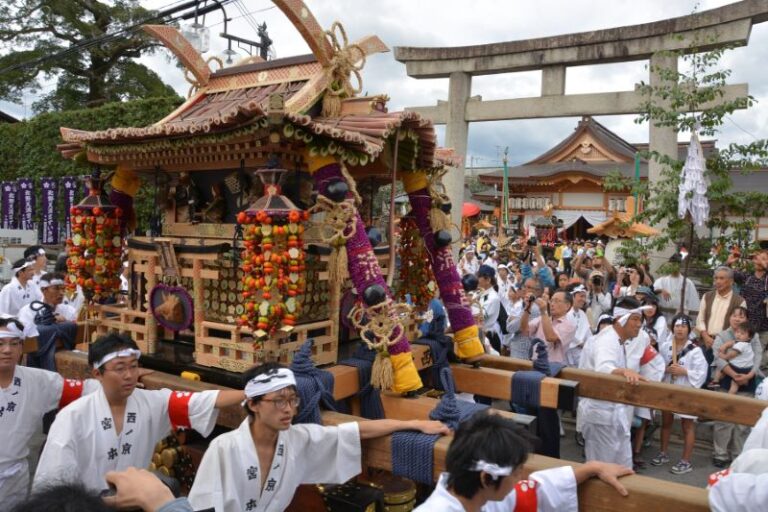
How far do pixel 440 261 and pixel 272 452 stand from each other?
8.56 feet

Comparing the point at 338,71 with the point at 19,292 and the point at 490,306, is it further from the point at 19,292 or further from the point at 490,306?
the point at 19,292

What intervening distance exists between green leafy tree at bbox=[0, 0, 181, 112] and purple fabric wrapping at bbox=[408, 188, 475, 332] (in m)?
18.5

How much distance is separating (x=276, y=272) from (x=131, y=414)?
1168 mm

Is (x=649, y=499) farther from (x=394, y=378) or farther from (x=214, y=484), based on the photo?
(x=214, y=484)

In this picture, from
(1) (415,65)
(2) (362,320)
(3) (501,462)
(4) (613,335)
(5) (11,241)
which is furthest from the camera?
(5) (11,241)

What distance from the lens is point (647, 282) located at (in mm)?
9297

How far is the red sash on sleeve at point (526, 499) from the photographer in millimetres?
2678

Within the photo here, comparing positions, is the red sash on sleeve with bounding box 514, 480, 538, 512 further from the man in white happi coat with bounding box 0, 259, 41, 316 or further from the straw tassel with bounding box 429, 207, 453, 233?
the man in white happi coat with bounding box 0, 259, 41, 316

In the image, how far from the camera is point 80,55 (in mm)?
21094

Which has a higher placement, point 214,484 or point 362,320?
point 362,320

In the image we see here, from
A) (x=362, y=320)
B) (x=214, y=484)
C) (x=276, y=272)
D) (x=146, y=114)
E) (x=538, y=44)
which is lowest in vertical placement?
(x=214, y=484)

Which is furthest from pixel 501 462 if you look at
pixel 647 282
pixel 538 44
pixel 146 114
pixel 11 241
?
pixel 11 241

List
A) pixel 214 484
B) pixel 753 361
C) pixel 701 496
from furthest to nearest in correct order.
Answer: pixel 753 361 → pixel 214 484 → pixel 701 496

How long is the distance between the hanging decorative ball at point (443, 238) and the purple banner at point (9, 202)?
1730cm
